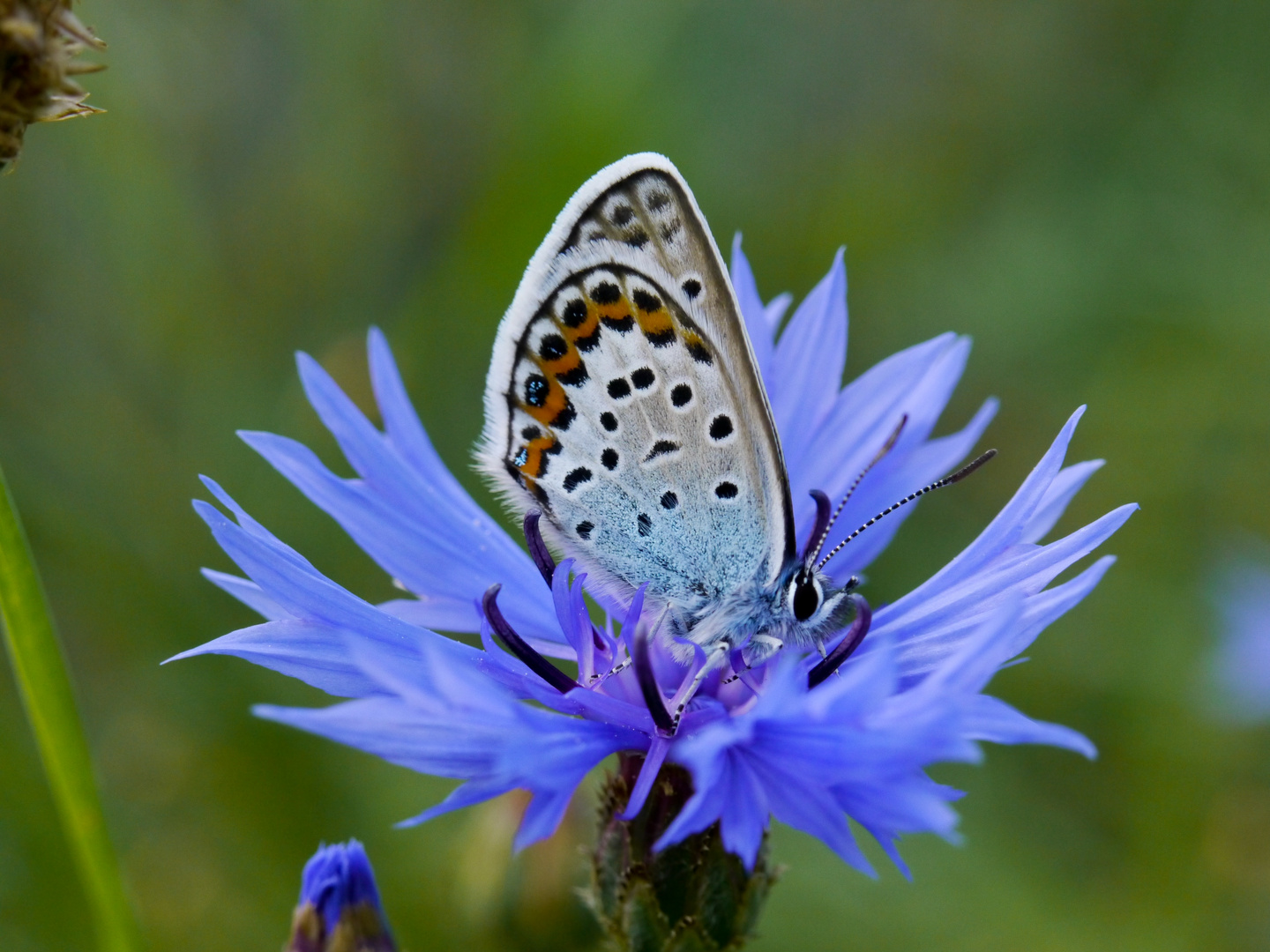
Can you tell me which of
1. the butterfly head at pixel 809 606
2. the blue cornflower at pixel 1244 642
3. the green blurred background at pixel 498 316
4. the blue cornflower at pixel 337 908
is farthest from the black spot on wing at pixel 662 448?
the blue cornflower at pixel 1244 642

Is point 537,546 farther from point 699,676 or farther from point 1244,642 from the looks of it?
point 1244,642

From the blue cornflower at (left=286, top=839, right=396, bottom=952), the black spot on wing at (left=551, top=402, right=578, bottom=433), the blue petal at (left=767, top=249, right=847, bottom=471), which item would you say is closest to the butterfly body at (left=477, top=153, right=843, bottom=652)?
the black spot on wing at (left=551, top=402, right=578, bottom=433)

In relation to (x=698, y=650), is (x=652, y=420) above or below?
above

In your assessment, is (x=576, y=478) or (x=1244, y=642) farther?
(x=1244, y=642)

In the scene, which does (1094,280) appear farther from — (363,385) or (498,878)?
(498,878)

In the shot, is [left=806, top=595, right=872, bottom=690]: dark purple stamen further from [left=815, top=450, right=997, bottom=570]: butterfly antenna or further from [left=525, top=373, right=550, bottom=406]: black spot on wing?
[left=525, top=373, right=550, bottom=406]: black spot on wing

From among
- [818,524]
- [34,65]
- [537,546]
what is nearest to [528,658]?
[537,546]

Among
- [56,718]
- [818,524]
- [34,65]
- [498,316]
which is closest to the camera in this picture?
[34,65]
